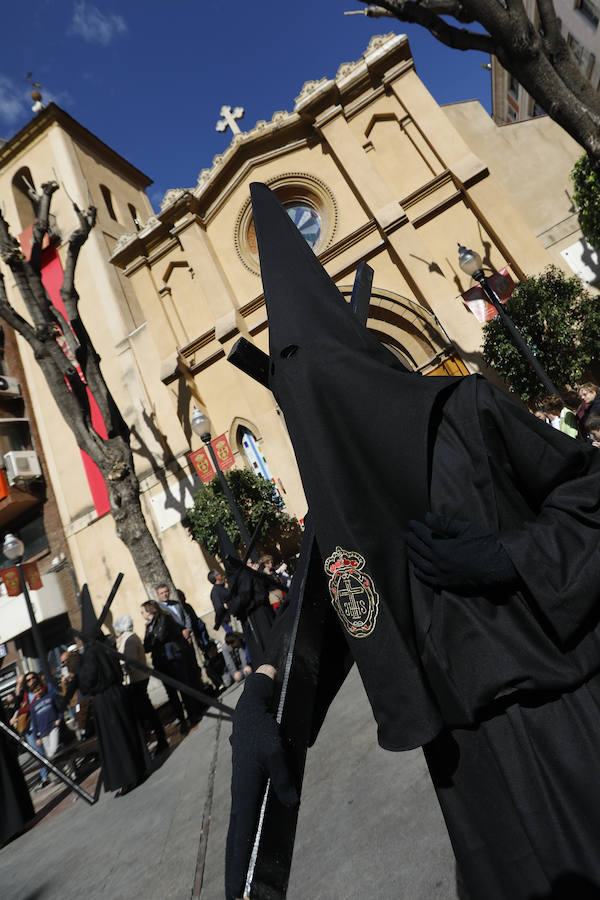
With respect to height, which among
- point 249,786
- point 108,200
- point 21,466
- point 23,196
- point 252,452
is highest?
point 23,196

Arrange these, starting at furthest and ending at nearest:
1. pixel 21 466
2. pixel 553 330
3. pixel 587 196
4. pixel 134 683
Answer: pixel 21 466
pixel 587 196
pixel 553 330
pixel 134 683

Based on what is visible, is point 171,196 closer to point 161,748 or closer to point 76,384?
point 76,384

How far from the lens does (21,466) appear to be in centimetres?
1844

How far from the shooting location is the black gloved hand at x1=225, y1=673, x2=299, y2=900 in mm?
1063

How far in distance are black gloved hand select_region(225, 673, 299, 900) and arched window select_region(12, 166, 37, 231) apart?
23.7 metres

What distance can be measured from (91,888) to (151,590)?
7046mm

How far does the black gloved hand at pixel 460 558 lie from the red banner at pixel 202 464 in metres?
13.1

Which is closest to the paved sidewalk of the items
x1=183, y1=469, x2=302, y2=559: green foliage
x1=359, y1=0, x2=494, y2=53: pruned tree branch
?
x1=183, y1=469, x2=302, y2=559: green foliage

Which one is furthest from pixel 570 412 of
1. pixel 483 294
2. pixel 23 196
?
pixel 23 196

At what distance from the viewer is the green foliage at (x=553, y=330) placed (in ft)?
35.2

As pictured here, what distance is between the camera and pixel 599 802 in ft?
3.71

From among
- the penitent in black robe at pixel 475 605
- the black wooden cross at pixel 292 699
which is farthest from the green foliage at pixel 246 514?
the penitent in black robe at pixel 475 605

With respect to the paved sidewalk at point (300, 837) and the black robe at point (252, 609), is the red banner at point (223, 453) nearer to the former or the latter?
the black robe at point (252, 609)

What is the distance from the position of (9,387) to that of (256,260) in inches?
436
